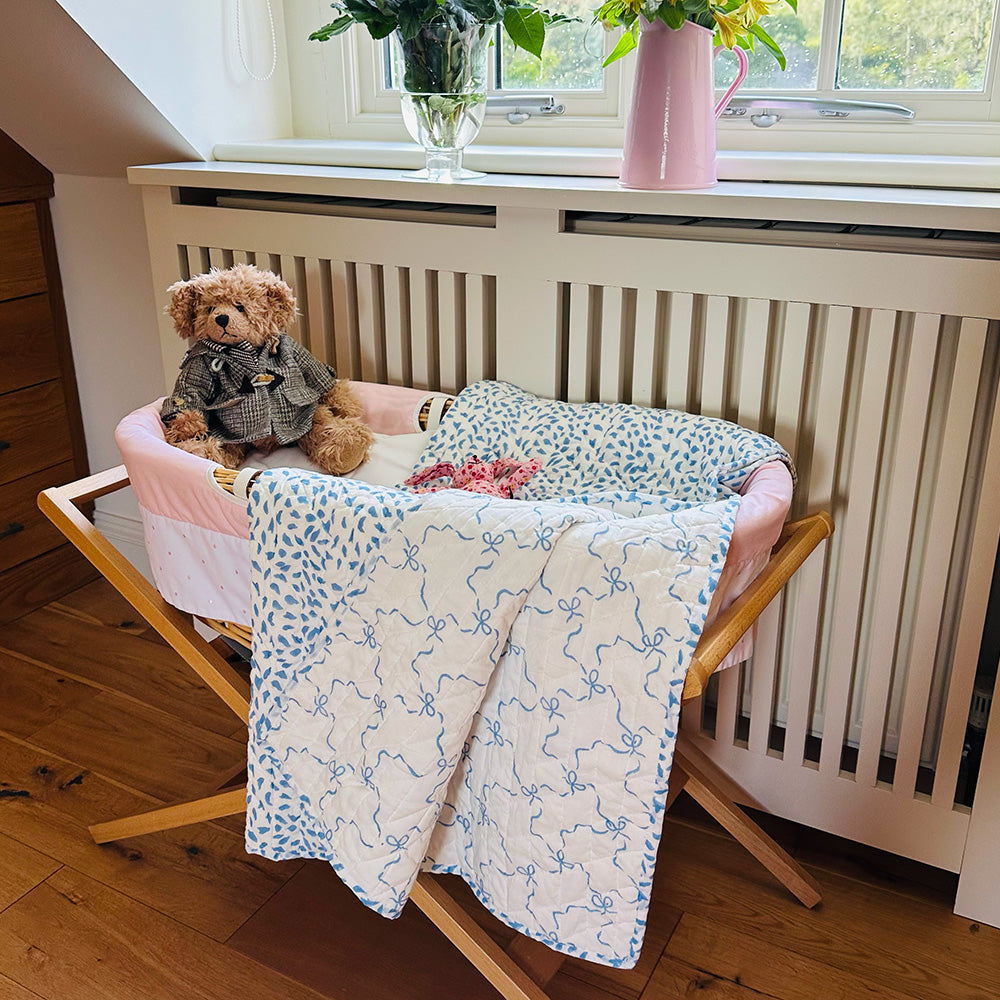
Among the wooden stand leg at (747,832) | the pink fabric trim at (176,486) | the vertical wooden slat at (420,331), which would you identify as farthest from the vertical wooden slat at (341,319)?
the wooden stand leg at (747,832)

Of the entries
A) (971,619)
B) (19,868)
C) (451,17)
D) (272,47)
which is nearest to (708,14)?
(451,17)

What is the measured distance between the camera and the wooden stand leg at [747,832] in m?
1.45

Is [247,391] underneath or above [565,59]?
underneath

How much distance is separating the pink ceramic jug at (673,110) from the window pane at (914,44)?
28cm

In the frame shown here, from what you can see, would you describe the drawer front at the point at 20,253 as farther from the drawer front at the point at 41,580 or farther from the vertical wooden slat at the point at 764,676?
the vertical wooden slat at the point at 764,676

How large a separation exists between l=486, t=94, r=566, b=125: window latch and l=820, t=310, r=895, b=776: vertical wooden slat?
74cm

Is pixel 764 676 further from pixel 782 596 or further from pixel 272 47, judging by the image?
pixel 272 47

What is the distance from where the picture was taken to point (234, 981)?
1396mm

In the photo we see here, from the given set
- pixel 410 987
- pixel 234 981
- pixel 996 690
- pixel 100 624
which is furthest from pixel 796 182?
pixel 100 624

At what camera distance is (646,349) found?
1448mm

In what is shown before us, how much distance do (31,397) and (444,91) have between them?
4.02ft

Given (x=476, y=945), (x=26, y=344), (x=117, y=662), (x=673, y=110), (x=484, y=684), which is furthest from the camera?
(x=26, y=344)

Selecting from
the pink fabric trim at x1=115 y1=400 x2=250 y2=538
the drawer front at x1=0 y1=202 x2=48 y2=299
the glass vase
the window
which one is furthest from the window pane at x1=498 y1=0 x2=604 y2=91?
the drawer front at x1=0 y1=202 x2=48 y2=299

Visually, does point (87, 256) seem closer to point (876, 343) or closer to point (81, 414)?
point (81, 414)
